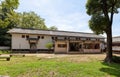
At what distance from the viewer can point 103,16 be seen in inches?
920

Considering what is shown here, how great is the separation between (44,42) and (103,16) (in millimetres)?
22078

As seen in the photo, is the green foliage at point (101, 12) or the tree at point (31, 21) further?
the tree at point (31, 21)

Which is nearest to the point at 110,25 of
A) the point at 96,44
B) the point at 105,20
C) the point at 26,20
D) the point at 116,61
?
the point at 105,20

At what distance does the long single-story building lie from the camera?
130ft

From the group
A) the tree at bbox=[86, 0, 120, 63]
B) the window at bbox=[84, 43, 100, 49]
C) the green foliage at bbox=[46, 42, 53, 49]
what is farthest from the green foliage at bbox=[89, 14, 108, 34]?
the green foliage at bbox=[46, 42, 53, 49]

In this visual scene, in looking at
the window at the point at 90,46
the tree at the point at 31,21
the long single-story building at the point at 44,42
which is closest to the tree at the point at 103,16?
the long single-story building at the point at 44,42

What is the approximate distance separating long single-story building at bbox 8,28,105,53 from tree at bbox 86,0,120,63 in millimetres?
16286

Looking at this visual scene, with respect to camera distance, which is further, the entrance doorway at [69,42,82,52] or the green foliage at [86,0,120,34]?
the entrance doorway at [69,42,82,52]

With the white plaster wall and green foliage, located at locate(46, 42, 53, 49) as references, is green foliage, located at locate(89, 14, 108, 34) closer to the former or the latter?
green foliage, located at locate(46, 42, 53, 49)

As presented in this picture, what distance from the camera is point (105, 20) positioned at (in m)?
22.9

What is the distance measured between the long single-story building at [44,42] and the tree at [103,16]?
→ 16286 mm

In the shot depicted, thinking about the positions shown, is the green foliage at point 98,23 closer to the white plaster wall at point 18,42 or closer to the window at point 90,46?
the window at point 90,46

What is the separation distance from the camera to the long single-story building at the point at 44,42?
39500 millimetres

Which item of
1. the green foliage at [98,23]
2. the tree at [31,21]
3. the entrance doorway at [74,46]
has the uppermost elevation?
the tree at [31,21]
